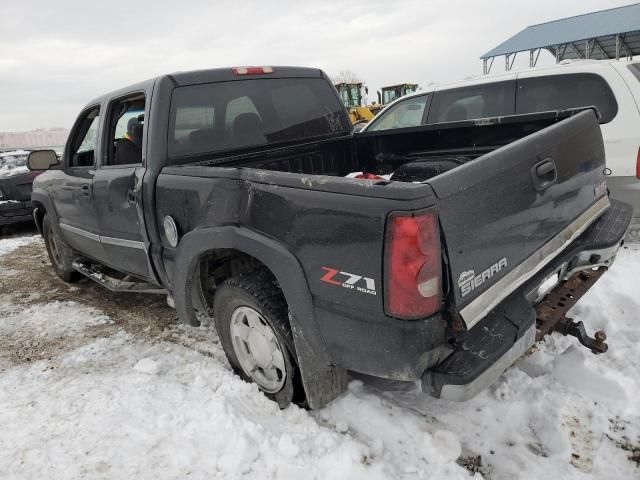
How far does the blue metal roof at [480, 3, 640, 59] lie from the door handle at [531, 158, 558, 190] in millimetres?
23034

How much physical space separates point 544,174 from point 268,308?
1.51 meters

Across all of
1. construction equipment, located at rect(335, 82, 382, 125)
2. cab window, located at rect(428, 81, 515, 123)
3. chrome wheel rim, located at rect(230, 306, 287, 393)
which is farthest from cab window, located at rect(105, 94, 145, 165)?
construction equipment, located at rect(335, 82, 382, 125)

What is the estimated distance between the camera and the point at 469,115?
573 cm

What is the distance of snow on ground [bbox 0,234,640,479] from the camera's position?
7.32 ft

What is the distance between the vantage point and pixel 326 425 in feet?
8.29

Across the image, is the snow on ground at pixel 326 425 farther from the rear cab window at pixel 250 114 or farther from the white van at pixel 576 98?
the white van at pixel 576 98

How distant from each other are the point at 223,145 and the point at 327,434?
2018 millimetres

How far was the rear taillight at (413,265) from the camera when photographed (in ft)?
5.77

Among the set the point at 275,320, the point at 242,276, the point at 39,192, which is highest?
the point at 39,192

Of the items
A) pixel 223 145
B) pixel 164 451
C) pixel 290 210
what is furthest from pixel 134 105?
pixel 164 451

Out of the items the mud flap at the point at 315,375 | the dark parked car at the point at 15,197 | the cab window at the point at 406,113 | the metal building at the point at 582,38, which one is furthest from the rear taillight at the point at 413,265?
the metal building at the point at 582,38

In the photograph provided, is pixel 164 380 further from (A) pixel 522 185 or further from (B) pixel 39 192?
(B) pixel 39 192

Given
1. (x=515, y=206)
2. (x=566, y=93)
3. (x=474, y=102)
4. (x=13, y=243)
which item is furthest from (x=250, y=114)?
(x=13, y=243)

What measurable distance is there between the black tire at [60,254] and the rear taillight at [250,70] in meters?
2.77
